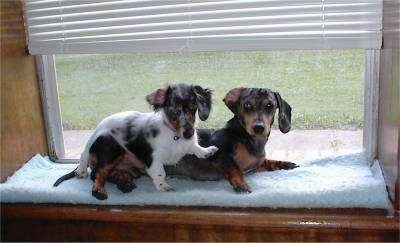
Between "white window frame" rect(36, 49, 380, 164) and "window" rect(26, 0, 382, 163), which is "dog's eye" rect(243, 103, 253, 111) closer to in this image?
"window" rect(26, 0, 382, 163)

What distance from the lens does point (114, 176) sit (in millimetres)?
1796

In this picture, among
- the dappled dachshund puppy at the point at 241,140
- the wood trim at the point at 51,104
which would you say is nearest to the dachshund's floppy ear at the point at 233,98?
the dappled dachshund puppy at the point at 241,140

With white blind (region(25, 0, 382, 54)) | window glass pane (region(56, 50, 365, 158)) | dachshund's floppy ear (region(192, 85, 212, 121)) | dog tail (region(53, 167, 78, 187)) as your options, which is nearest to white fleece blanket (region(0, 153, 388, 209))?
dog tail (region(53, 167, 78, 187))

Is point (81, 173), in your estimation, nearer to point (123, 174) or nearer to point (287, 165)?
point (123, 174)

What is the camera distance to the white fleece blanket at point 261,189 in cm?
161

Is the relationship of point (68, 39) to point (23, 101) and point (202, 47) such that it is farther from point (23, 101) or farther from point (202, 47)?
point (202, 47)

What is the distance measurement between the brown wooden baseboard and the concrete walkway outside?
0.41 m

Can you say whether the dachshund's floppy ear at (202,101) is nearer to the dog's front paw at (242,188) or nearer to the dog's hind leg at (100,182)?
the dog's front paw at (242,188)

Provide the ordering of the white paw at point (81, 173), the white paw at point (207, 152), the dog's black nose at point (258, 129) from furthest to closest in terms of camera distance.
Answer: the white paw at point (81, 173)
the white paw at point (207, 152)
the dog's black nose at point (258, 129)

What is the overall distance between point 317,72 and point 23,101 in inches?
44.6

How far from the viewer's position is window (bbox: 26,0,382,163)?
169cm

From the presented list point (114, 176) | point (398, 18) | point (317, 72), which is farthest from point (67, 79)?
point (398, 18)

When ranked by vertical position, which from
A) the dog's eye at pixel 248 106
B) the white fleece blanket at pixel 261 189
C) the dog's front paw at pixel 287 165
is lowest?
the white fleece blanket at pixel 261 189

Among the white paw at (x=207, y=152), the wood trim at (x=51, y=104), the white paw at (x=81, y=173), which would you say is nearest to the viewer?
the white paw at (x=207, y=152)
